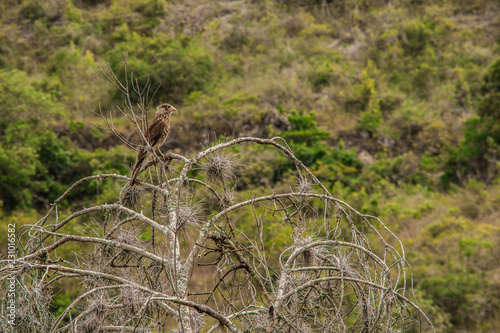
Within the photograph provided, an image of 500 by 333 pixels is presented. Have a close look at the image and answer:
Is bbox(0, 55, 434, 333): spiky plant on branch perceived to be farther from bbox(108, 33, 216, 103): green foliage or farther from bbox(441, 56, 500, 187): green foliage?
bbox(108, 33, 216, 103): green foliage

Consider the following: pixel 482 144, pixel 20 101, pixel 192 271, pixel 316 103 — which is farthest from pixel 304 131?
pixel 192 271

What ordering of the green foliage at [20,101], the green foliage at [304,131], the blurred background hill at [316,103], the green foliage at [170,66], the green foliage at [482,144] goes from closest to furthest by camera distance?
the blurred background hill at [316,103] → the green foliage at [482,144] → the green foliage at [20,101] → the green foliage at [304,131] → the green foliage at [170,66]

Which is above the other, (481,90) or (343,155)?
(481,90)

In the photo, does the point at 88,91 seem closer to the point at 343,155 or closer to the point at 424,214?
the point at 343,155

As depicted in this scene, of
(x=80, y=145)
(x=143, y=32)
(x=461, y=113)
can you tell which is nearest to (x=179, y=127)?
(x=80, y=145)

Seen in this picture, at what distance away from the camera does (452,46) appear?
19.4m

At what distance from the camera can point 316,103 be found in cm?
1714

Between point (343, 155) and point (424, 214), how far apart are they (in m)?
3.24

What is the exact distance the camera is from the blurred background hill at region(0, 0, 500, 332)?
1199 centimetres

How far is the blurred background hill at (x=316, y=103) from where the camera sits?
39.3 ft

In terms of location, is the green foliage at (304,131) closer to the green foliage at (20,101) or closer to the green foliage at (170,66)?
the green foliage at (170,66)

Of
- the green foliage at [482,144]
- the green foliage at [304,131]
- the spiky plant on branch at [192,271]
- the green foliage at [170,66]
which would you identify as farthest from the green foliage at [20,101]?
the spiky plant on branch at [192,271]

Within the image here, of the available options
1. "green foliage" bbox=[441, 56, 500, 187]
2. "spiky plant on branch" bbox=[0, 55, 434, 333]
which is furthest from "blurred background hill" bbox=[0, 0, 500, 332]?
"spiky plant on branch" bbox=[0, 55, 434, 333]

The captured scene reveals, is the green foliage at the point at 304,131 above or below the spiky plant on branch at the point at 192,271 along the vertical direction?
below
